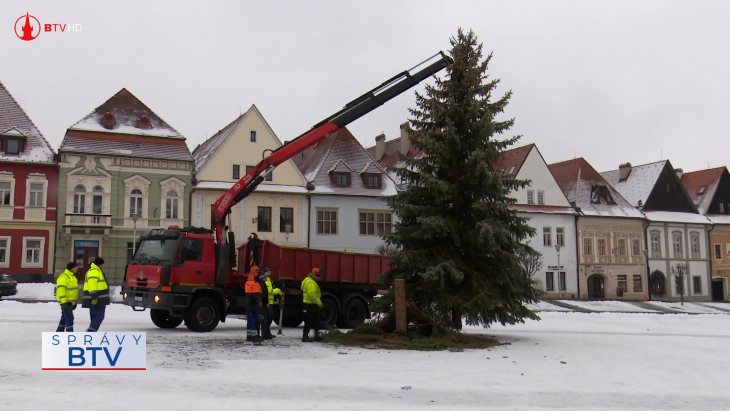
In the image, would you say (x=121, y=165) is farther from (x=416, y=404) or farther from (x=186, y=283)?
(x=416, y=404)

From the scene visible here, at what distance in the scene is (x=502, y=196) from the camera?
1819cm

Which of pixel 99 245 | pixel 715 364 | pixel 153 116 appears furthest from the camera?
pixel 153 116

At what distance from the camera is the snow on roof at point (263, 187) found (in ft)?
141

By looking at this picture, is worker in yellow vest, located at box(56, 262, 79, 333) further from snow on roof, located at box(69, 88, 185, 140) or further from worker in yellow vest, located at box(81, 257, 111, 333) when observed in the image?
snow on roof, located at box(69, 88, 185, 140)

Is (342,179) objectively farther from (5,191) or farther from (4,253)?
(4,253)

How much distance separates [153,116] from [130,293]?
27660 mm

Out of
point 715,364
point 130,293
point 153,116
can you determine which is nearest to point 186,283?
point 130,293

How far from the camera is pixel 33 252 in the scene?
39.7m

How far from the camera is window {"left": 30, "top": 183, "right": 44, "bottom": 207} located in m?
40.0

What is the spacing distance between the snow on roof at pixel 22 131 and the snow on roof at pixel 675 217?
44601 mm

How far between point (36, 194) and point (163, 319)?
82.3ft

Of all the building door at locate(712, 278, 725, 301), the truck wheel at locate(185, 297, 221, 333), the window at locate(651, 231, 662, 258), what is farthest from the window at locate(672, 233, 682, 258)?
the truck wheel at locate(185, 297, 221, 333)

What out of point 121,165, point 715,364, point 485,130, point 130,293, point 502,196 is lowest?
point 715,364

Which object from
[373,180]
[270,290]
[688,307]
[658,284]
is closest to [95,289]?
[270,290]
